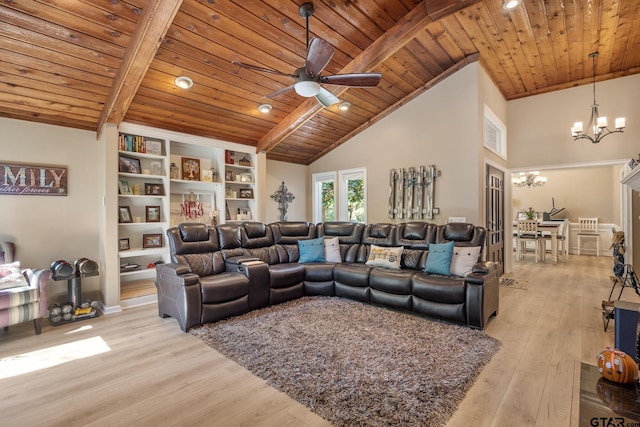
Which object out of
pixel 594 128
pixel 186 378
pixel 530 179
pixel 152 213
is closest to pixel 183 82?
pixel 152 213

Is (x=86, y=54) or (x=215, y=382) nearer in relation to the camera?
(x=215, y=382)

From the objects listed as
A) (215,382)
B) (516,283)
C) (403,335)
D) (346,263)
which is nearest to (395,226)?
(346,263)

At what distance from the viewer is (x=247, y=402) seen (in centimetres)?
203

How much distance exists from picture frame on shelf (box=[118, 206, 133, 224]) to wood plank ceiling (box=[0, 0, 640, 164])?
43.6 inches

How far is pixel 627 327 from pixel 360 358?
1716mm

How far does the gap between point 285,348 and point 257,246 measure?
2.08 m

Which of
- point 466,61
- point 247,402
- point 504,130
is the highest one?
point 466,61

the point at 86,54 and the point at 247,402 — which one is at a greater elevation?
the point at 86,54

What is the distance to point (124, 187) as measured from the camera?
4309 millimetres

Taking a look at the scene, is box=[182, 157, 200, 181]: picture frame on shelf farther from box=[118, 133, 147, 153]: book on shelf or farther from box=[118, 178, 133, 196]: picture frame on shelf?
box=[118, 178, 133, 196]: picture frame on shelf

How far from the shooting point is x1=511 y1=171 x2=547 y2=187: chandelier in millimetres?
8580

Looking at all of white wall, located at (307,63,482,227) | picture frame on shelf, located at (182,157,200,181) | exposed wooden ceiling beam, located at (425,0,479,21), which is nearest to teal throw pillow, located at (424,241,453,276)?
white wall, located at (307,63,482,227)

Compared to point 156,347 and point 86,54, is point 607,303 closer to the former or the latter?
point 156,347

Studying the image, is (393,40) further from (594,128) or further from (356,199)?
(594,128)
